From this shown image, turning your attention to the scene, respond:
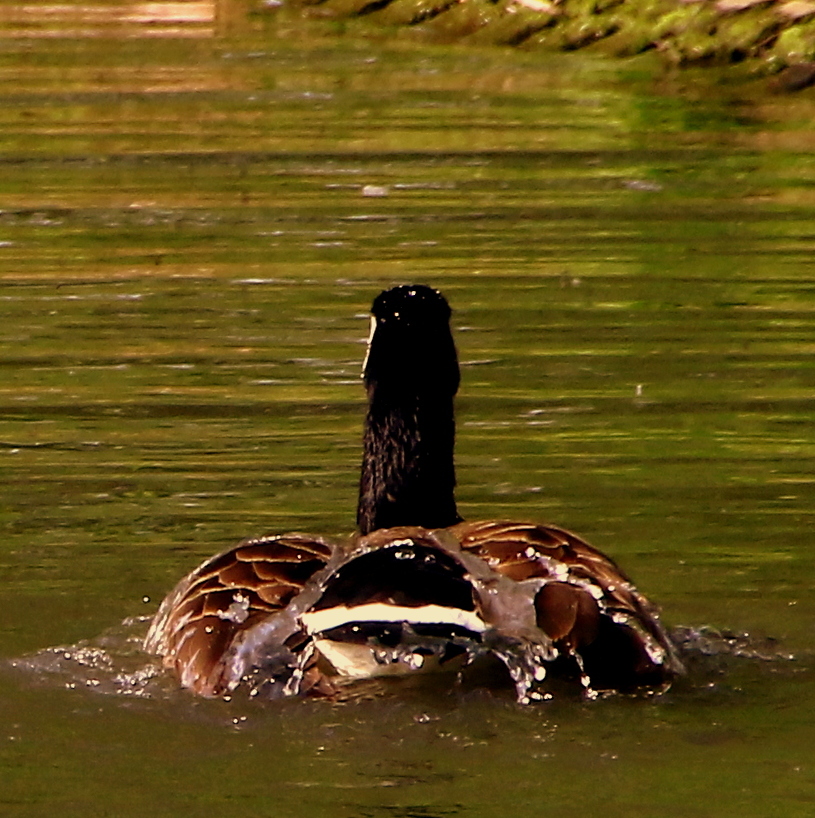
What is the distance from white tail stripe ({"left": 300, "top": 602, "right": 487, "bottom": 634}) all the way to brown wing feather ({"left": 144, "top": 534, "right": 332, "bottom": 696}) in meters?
0.57

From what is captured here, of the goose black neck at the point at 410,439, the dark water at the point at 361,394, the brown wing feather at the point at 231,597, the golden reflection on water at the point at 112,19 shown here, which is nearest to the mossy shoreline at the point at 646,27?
the dark water at the point at 361,394

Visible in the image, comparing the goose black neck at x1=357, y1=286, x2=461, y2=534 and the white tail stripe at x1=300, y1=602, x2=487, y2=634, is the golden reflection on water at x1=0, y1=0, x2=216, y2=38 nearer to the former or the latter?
the goose black neck at x1=357, y1=286, x2=461, y2=534

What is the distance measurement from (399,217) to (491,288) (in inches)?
87.8

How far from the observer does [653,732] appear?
294 inches

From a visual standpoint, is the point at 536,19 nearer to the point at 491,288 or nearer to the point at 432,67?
the point at 432,67

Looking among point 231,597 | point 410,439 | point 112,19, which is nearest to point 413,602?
point 231,597

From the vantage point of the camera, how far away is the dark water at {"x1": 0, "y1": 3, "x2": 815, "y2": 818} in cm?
728

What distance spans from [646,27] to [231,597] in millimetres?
16580

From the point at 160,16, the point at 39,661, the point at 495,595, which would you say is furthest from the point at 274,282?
the point at 160,16

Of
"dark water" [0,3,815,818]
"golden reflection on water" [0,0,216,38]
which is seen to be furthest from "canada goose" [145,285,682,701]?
"golden reflection on water" [0,0,216,38]

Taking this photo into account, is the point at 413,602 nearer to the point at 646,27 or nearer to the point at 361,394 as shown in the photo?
the point at 361,394

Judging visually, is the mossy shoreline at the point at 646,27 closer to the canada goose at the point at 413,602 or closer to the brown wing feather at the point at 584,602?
the canada goose at the point at 413,602

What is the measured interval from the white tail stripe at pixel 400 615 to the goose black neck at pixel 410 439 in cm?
157

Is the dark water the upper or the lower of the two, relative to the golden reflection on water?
lower
